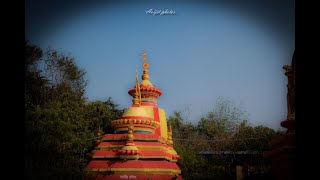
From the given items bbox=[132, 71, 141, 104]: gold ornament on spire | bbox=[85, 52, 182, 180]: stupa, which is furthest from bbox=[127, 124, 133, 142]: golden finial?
bbox=[132, 71, 141, 104]: gold ornament on spire

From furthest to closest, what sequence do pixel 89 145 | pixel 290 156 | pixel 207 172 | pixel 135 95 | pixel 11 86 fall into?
1. pixel 89 145
2. pixel 207 172
3. pixel 135 95
4. pixel 11 86
5. pixel 290 156

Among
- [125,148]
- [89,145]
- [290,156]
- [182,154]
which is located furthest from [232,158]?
[290,156]

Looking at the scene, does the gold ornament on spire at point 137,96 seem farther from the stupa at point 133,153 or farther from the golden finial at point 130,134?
the golden finial at point 130,134

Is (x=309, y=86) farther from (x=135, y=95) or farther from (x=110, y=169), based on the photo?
(x=135, y=95)

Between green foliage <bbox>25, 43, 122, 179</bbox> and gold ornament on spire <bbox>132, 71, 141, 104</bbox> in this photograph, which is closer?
green foliage <bbox>25, 43, 122, 179</bbox>

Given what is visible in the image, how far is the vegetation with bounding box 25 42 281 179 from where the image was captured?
12.1m

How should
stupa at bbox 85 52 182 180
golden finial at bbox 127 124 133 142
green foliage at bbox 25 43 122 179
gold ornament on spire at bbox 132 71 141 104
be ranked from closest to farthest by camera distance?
green foliage at bbox 25 43 122 179 → stupa at bbox 85 52 182 180 → golden finial at bbox 127 124 133 142 → gold ornament on spire at bbox 132 71 141 104

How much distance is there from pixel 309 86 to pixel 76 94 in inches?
669

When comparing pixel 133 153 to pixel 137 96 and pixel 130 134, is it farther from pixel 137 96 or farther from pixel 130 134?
pixel 137 96

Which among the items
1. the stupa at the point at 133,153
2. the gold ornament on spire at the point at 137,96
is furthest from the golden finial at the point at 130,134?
the gold ornament on spire at the point at 137,96

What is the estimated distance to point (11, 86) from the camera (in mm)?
9008

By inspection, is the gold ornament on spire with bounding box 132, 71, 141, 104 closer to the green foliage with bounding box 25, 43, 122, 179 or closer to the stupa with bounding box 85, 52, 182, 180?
the stupa with bounding box 85, 52, 182, 180

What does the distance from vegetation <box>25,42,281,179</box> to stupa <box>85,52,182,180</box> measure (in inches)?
30.6

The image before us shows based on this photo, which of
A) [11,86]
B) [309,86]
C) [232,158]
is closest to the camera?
[309,86]
